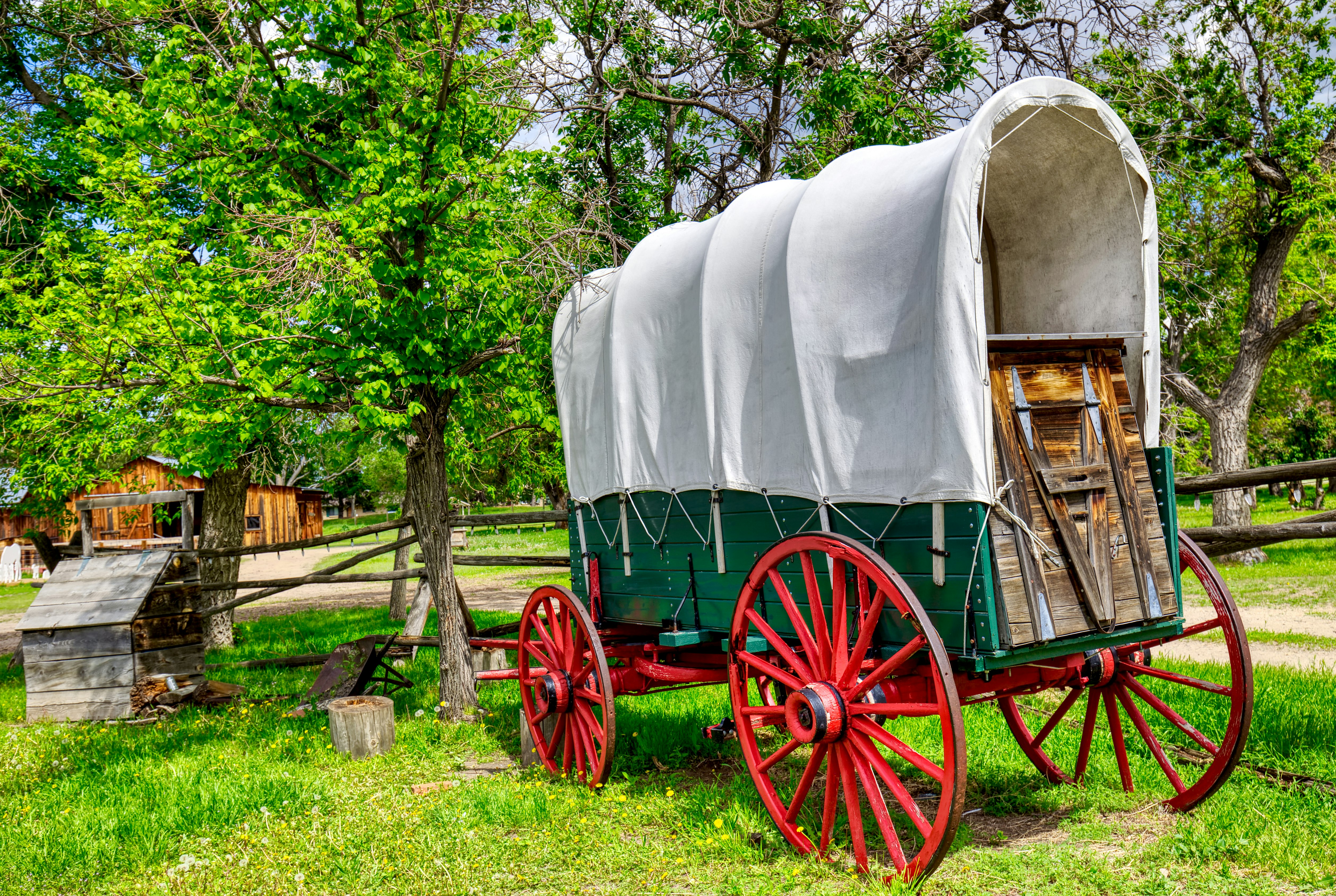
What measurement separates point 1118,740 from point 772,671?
2032 millimetres

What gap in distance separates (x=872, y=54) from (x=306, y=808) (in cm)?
863

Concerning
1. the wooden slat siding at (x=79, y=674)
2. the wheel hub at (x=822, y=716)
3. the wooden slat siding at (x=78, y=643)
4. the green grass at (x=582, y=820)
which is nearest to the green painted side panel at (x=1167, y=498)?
the green grass at (x=582, y=820)

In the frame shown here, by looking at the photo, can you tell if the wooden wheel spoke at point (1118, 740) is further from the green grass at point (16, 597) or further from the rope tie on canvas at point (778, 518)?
the green grass at point (16, 597)

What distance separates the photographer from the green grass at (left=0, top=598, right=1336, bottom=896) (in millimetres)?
3883

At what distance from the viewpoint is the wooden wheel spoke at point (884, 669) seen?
352cm

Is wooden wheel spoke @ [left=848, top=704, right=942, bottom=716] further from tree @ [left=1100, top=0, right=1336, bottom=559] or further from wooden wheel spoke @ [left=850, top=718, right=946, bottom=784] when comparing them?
tree @ [left=1100, top=0, right=1336, bottom=559]

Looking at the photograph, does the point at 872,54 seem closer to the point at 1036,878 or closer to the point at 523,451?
the point at 523,451

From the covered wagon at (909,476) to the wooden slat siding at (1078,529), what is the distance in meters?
0.01

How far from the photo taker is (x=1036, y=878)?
3.79 metres

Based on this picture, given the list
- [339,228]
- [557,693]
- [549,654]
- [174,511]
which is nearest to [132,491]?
[339,228]

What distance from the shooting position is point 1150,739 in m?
4.58

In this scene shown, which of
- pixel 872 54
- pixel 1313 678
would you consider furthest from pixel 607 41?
pixel 1313 678

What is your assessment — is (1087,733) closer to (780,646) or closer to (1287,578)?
(780,646)

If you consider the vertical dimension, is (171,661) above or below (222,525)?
below
